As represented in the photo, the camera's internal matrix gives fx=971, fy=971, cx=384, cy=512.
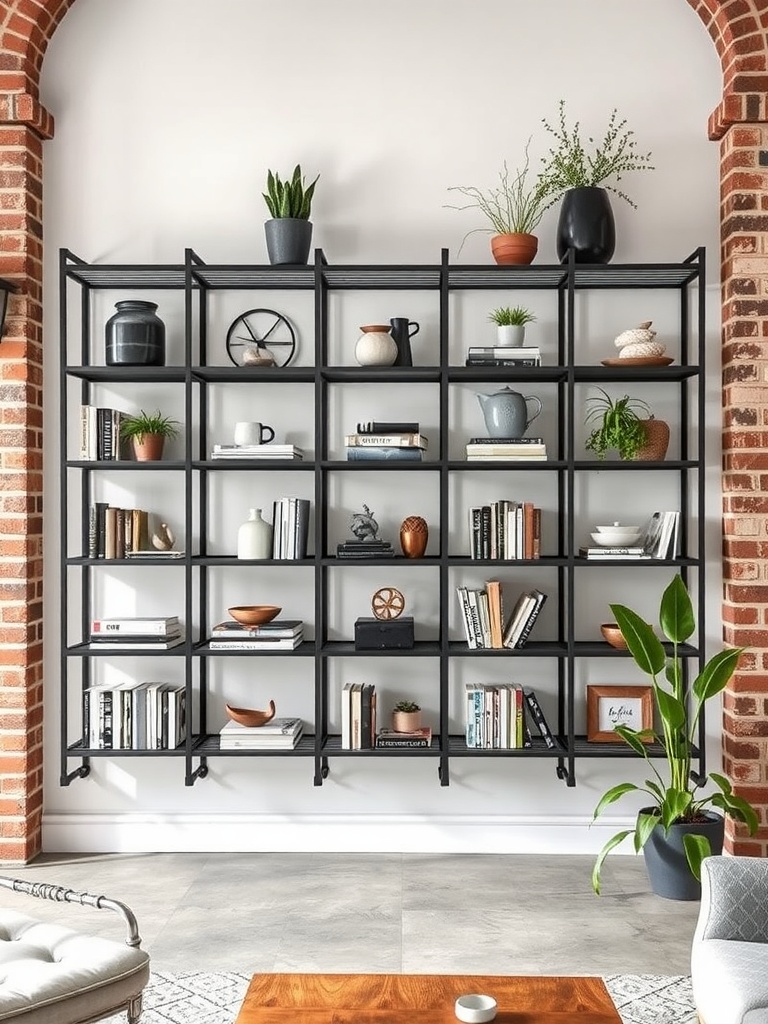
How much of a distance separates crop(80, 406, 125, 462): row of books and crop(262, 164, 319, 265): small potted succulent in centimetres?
84

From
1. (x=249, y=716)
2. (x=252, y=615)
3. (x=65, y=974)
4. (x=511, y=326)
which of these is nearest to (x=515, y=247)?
(x=511, y=326)

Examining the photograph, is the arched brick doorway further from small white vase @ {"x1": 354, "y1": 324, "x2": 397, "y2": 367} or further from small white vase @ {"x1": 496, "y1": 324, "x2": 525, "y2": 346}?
small white vase @ {"x1": 354, "y1": 324, "x2": 397, "y2": 367}

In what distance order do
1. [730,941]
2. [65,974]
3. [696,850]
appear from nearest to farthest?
1. [65,974]
2. [730,941]
3. [696,850]

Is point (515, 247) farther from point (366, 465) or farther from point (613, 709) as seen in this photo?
point (613, 709)

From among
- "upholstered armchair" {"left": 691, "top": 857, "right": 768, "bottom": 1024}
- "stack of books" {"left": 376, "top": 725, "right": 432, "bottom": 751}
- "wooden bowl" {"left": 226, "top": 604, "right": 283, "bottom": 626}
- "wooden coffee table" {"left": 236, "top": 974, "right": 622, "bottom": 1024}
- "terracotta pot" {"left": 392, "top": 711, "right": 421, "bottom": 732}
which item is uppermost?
"wooden bowl" {"left": 226, "top": 604, "right": 283, "bottom": 626}

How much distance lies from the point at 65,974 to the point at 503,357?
7.99 feet

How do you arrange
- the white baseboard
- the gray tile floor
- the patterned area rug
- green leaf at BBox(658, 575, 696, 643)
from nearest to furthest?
the patterned area rug, the gray tile floor, green leaf at BBox(658, 575, 696, 643), the white baseboard

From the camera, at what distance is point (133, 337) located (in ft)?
11.7

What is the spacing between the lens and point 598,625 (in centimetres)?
377

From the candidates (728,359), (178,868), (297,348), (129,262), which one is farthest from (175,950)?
(728,359)

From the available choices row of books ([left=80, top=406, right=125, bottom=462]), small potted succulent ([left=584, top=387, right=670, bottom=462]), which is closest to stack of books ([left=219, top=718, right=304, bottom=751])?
row of books ([left=80, top=406, right=125, bottom=462])

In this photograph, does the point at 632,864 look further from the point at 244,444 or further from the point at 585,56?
the point at 585,56

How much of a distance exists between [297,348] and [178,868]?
79.0 inches

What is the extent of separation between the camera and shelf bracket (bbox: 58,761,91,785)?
3590 millimetres
